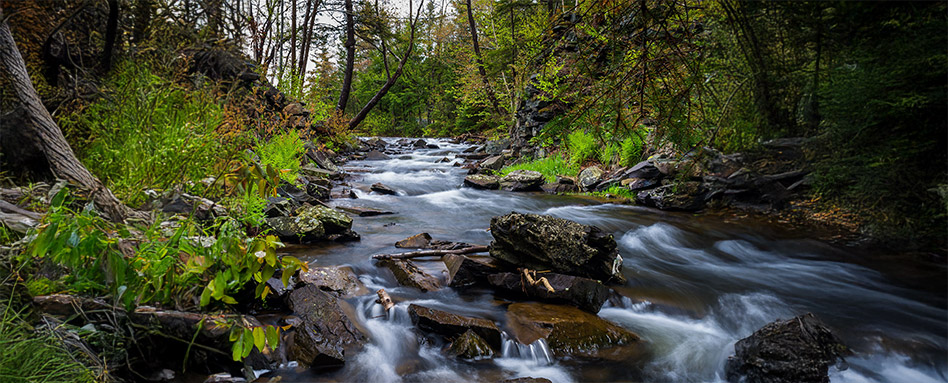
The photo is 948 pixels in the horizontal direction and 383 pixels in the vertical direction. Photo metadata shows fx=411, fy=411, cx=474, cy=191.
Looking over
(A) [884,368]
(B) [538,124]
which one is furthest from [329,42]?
(A) [884,368]

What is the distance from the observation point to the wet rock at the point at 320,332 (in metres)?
2.50

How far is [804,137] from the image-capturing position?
19.0 feet

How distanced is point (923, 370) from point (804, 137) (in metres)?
3.87

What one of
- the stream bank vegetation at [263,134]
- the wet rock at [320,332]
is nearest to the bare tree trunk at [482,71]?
the stream bank vegetation at [263,134]

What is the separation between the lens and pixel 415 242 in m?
4.85

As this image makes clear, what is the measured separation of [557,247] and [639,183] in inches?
212

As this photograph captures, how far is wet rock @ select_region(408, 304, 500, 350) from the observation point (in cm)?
294

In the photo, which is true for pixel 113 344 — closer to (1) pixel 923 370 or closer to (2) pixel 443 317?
(2) pixel 443 317

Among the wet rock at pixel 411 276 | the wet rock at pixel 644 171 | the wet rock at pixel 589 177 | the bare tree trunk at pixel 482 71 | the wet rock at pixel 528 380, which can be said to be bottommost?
the wet rock at pixel 528 380

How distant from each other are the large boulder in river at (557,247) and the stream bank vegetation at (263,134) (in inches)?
42.3

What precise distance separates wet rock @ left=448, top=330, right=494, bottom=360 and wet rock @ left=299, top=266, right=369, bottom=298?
1136 millimetres

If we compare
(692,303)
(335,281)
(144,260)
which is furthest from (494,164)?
(144,260)

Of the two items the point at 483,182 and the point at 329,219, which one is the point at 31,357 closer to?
the point at 329,219

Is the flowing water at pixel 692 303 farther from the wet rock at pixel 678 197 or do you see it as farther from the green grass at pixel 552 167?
the green grass at pixel 552 167
